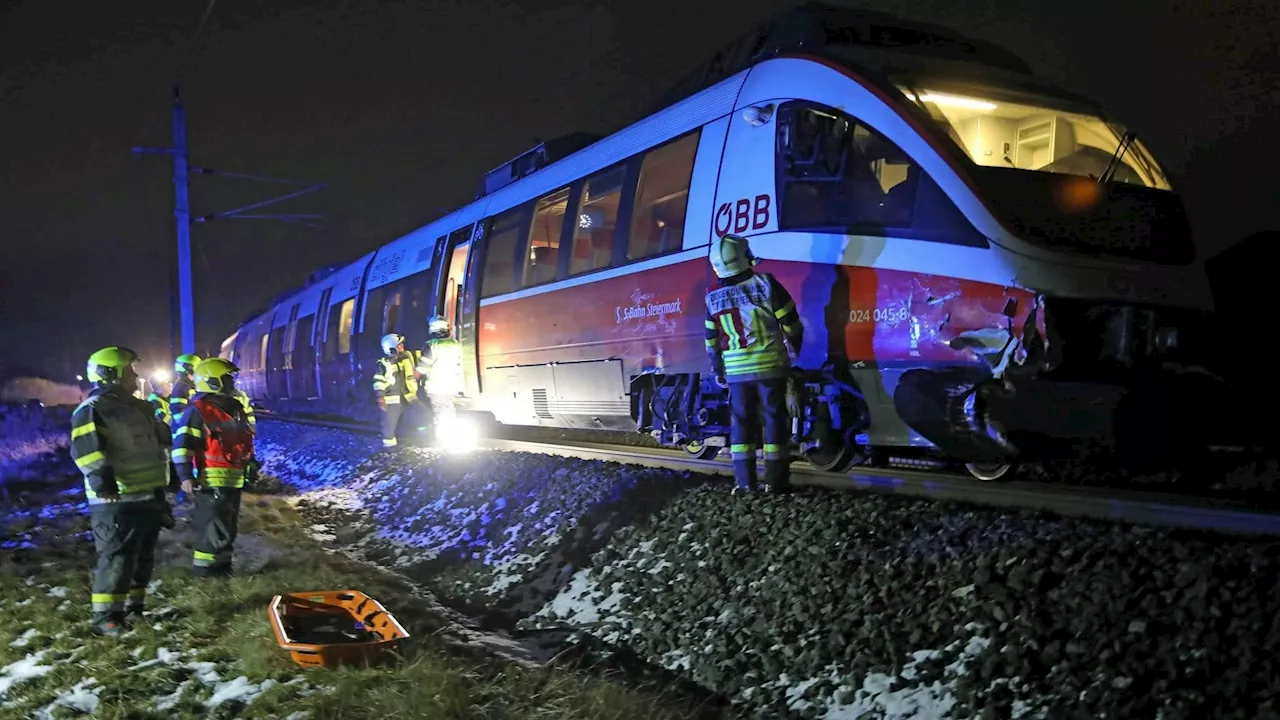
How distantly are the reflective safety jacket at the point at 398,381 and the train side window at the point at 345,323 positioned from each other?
4.79 m

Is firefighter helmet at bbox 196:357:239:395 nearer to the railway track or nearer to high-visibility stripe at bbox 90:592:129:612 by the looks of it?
high-visibility stripe at bbox 90:592:129:612

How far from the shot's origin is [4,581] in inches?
259

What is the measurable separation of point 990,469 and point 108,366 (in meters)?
6.11

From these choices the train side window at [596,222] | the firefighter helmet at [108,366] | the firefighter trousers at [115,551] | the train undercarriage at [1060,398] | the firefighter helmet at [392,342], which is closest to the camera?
the train undercarriage at [1060,398]

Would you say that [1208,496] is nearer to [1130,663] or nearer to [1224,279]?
[1130,663]

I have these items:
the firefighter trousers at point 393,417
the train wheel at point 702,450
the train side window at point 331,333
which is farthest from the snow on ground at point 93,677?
the train side window at point 331,333

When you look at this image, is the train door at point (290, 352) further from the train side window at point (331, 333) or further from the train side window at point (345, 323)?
the train side window at point (345, 323)

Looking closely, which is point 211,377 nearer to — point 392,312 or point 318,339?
point 392,312

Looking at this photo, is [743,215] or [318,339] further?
[318,339]

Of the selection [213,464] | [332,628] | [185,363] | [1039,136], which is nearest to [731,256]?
[1039,136]

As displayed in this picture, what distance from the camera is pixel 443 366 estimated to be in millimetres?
11906

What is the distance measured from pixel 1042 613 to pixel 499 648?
3347 mm

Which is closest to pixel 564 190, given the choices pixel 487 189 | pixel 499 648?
pixel 487 189

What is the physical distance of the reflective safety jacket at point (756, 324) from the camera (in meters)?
5.98
